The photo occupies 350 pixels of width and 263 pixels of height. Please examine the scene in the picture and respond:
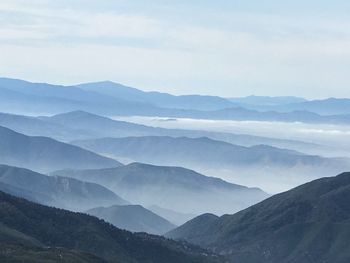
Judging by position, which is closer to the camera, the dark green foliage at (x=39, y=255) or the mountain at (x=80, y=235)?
the dark green foliage at (x=39, y=255)

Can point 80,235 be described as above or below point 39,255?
above

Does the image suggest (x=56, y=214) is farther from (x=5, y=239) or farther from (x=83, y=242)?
(x=5, y=239)

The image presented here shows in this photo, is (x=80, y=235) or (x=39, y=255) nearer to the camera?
(x=39, y=255)

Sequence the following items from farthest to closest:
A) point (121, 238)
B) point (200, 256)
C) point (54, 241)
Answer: point (200, 256)
point (121, 238)
point (54, 241)

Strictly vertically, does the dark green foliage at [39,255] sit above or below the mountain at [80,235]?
below

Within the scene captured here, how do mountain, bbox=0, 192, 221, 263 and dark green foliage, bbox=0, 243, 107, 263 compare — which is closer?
dark green foliage, bbox=0, 243, 107, 263

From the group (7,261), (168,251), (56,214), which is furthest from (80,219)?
(7,261)

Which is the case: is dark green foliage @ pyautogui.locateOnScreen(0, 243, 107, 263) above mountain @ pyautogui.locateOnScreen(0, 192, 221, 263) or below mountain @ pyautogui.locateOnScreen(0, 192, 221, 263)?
below

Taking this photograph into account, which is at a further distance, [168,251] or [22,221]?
[168,251]
